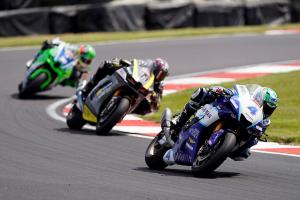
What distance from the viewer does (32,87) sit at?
16688mm

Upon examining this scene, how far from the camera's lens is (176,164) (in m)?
10.0

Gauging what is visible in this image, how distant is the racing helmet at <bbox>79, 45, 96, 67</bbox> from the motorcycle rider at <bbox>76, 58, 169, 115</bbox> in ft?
8.58

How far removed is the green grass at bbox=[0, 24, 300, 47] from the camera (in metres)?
25.0

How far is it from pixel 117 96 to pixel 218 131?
146 inches

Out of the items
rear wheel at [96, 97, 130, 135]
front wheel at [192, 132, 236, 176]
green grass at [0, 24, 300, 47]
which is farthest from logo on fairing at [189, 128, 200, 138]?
green grass at [0, 24, 300, 47]

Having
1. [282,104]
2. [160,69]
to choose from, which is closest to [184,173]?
[160,69]

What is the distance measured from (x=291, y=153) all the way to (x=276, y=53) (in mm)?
12178

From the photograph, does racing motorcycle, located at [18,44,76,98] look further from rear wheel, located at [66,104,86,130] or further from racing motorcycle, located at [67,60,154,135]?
racing motorcycle, located at [67,60,154,135]

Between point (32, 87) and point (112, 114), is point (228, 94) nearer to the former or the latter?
point (112, 114)

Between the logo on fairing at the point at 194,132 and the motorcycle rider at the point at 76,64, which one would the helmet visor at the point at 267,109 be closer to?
the logo on fairing at the point at 194,132

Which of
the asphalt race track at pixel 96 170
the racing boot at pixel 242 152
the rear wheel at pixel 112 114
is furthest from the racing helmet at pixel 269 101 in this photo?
the rear wheel at pixel 112 114

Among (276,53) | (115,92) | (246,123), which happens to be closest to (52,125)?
(115,92)

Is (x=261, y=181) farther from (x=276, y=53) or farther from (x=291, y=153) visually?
(x=276, y=53)

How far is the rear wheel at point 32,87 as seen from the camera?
1667 cm
